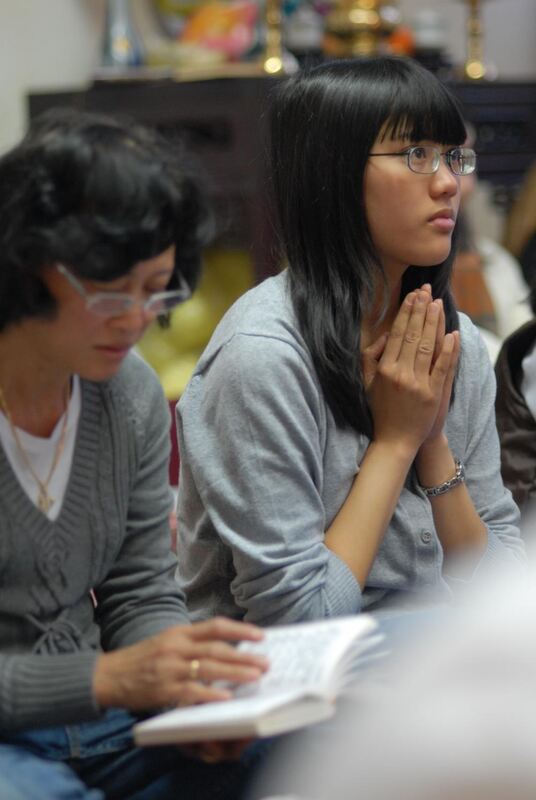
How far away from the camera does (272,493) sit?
1.56m

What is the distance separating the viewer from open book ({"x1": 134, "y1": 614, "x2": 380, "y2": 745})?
1.14 meters

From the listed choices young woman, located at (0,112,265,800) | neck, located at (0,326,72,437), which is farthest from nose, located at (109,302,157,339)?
neck, located at (0,326,72,437)

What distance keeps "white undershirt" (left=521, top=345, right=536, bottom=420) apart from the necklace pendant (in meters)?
0.90

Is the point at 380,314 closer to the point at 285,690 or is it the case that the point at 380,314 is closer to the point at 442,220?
the point at 442,220

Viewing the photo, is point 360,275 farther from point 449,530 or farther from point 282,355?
point 449,530

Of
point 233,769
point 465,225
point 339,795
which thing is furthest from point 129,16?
point 339,795

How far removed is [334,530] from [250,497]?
118mm

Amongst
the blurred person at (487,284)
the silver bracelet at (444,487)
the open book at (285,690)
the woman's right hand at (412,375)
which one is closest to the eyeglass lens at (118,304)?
the open book at (285,690)

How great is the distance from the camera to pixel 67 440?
1.41 m

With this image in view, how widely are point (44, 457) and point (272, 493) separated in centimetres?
29

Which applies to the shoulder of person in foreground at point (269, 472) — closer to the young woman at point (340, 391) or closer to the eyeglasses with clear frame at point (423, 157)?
the young woman at point (340, 391)

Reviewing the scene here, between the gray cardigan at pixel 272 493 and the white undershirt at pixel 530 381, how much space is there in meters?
0.33

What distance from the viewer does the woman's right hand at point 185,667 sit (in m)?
1.23

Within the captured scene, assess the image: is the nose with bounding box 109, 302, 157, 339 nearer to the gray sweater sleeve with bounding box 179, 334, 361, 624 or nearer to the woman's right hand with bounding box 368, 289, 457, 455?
the gray sweater sleeve with bounding box 179, 334, 361, 624
